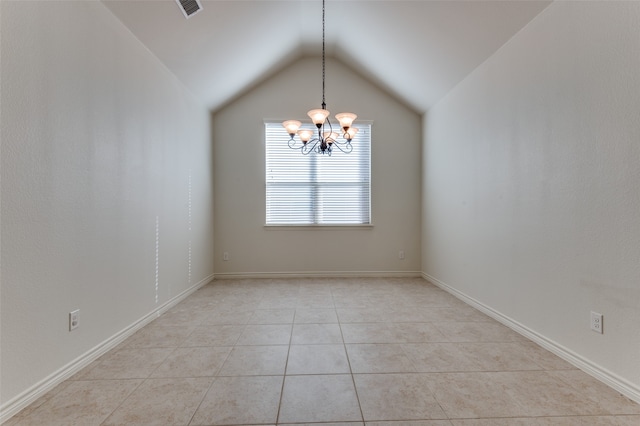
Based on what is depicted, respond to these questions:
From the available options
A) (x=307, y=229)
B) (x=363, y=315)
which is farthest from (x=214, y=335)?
Result: (x=307, y=229)

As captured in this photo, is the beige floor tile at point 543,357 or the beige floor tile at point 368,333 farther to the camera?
the beige floor tile at point 368,333

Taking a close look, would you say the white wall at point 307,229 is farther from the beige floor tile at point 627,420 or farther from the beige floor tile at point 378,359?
the beige floor tile at point 627,420

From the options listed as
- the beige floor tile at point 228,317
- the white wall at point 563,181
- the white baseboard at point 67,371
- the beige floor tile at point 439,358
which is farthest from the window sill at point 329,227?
the beige floor tile at point 439,358

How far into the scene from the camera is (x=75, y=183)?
190 cm

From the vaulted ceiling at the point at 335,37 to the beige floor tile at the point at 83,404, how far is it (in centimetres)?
255

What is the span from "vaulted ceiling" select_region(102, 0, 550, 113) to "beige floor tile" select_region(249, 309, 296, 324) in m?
2.69

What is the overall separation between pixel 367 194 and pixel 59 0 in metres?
3.84

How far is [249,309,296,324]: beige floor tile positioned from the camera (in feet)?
9.13

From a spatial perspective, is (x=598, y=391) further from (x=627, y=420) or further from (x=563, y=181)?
(x=563, y=181)

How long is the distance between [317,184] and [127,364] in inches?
130

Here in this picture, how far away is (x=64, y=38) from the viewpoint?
1.83 m

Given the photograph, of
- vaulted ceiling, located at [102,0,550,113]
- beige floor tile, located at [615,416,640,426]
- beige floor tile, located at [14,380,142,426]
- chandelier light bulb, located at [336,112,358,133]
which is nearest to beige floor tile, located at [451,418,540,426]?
beige floor tile, located at [615,416,640,426]

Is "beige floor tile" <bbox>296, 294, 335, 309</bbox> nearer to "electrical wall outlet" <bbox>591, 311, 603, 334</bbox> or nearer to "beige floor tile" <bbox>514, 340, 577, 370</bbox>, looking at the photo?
"beige floor tile" <bbox>514, 340, 577, 370</bbox>

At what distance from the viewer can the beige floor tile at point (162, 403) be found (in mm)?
1446
